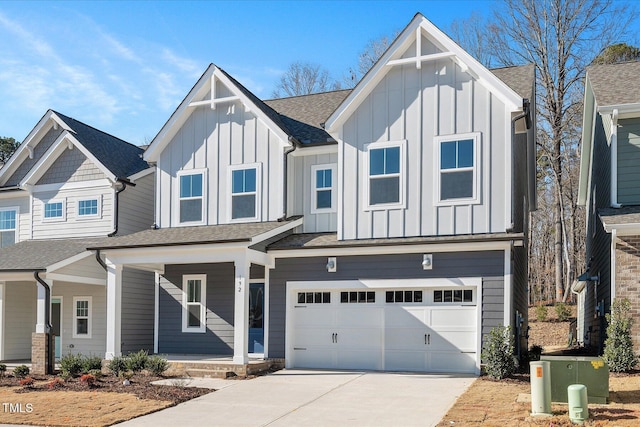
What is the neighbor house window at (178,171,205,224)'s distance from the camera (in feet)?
64.5

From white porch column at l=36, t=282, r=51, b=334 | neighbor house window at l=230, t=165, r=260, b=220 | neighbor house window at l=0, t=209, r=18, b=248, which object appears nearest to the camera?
white porch column at l=36, t=282, r=51, b=334

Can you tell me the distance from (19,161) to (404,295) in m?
14.5

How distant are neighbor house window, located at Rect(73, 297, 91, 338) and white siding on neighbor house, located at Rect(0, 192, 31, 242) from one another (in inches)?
119

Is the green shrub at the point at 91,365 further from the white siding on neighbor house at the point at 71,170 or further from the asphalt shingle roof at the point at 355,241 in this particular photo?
the white siding on neighbor house at the point at 71,170

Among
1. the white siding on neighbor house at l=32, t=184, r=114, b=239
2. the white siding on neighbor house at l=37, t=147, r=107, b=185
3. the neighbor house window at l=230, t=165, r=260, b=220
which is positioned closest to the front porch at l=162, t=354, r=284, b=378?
the neighbor house window at l=230, t=165, r=260, b=220

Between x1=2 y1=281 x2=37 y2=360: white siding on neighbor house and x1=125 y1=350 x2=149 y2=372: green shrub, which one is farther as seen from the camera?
x1=2 y1=281 x2=37 y2=360: white siding on neighbor house

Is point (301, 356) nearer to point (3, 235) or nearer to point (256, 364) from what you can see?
point (256, 364)

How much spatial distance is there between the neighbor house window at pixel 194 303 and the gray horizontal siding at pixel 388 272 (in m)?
2.74

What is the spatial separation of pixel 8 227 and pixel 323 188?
11763 millimetres

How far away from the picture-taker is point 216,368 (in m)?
16.0

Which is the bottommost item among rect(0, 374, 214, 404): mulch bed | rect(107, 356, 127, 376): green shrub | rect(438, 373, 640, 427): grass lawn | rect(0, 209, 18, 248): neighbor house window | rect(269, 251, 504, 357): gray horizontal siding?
rect(0, 374, 214, 404): mulch bed

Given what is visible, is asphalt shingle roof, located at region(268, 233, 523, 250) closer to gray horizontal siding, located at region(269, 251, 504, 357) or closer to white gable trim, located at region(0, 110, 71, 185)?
gray horizontal siding, located at region(269, 251, 504, 357)

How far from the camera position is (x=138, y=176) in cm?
2200

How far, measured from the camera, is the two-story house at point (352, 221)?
1589 centimetres
